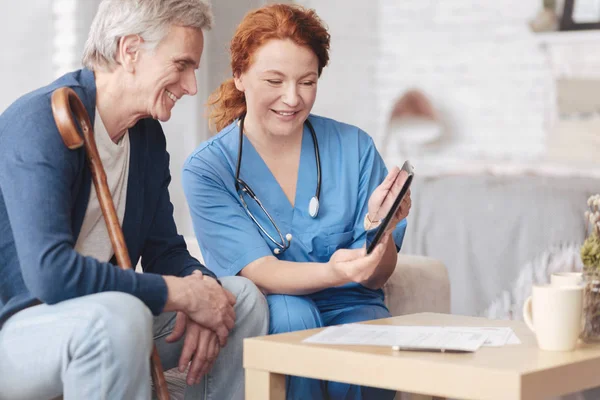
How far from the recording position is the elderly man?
1.34 metres

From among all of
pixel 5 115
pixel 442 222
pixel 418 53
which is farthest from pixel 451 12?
pixel 5 115

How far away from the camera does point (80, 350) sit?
1.32m

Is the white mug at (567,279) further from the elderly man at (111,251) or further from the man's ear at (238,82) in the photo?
the man's ear at (238,82)

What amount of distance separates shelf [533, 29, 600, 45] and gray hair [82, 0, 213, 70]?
4.20 meters

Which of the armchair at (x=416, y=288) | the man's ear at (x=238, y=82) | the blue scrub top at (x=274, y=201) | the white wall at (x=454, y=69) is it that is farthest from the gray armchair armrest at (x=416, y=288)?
the white wall at (x=454, y=69)

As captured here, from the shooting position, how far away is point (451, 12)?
576cm

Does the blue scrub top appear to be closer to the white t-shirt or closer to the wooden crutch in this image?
the white t-shirt

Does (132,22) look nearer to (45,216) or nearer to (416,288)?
(45,216)

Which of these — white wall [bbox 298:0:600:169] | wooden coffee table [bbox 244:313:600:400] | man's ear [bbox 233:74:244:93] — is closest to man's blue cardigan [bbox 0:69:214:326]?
wooden coffee table [bbox 244:313:600:400]

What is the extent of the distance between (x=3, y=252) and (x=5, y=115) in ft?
0.74

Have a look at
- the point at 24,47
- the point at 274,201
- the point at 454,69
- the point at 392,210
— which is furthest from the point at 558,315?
the point at 454,69

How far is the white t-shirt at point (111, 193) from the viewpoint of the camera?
1.58 meters

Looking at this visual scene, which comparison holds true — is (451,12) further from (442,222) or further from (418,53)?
(442,222)

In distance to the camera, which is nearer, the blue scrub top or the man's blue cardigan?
the man's blue cardigan
